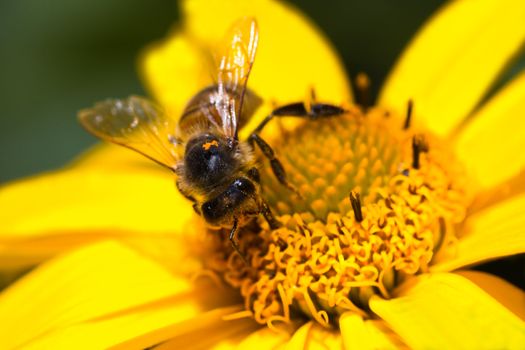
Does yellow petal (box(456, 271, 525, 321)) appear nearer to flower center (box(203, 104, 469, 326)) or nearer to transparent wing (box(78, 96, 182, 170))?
flower center (box(203, 104, 469, 326))

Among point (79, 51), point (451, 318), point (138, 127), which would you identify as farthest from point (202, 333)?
point (79, 51)

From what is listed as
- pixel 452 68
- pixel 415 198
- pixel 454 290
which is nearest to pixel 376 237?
pixel 415 198

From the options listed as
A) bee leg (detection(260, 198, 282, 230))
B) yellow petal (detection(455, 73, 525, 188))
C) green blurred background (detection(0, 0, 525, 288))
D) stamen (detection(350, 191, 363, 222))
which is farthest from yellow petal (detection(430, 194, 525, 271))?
green blurred background (detection(0, 0, 525, 288))

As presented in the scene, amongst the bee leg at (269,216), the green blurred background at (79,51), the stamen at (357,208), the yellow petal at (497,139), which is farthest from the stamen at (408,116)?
the green blurred background at (79,51)

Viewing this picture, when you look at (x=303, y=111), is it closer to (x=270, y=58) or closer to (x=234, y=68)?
(x=234, y=68)

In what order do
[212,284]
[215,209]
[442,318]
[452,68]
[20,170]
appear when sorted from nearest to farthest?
[442,318] < [215,209] < [212,284] < [452,68] < [20,170]

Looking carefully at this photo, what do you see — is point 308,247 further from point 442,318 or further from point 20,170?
point 20,170

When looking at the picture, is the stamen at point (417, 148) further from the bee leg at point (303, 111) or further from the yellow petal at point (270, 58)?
the yellow petal at point (270, 58)
